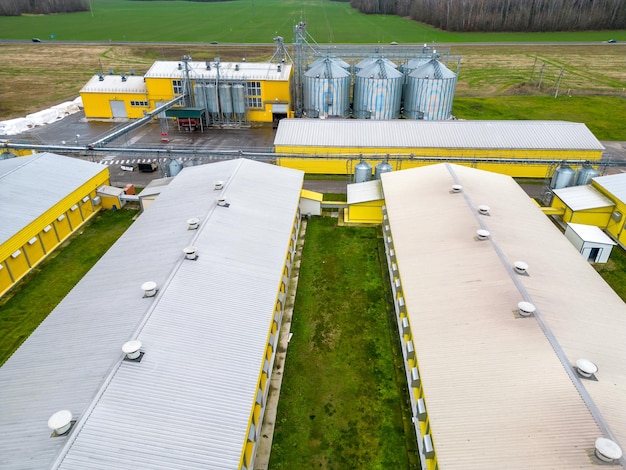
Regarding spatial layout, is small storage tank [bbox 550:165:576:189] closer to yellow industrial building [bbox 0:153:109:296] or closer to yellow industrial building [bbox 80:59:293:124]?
yellow industrial building [bbox 80:59:293:124]

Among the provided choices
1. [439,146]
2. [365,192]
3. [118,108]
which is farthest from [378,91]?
[118,108]

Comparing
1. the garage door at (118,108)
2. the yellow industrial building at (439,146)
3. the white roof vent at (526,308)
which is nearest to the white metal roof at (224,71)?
the garage door at (118,108)

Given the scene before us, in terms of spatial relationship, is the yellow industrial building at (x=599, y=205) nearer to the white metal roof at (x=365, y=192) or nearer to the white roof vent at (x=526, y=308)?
the white metal roof at (x=365, y=192)

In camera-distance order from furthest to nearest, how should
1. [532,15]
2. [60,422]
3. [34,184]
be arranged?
[532,15]
[34,184]
[60,422]

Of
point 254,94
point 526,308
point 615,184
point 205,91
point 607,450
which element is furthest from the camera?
point 254,94

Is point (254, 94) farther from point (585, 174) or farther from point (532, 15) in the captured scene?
point (532, 15)

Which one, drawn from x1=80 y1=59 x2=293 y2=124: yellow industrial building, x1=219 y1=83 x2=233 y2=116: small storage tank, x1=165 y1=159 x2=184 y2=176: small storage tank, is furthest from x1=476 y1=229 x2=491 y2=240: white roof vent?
x1=219 y1=83 x2=233 y2=116: small storage tank

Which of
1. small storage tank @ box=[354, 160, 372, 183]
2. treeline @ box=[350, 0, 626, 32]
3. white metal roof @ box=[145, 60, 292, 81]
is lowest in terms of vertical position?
small storage tank @ box=[354, 160, 372, 183]
